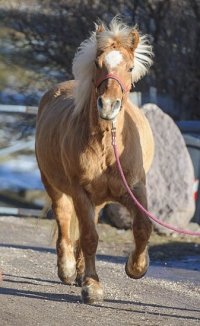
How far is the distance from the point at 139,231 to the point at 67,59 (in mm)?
9667

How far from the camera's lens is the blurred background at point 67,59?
603 inches


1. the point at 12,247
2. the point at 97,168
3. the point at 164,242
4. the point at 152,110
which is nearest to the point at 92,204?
the point at 97,168

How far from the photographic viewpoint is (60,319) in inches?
259

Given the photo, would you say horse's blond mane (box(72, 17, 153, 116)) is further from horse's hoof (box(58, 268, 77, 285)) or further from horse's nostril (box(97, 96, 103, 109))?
horse's hoof (box(58, 268, 77, 285))

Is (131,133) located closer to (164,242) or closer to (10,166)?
(164,242)

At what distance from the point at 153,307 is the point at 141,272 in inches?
15.8

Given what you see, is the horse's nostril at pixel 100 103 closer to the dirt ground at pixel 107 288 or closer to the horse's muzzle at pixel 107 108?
the horse's muzzle at pixel 107 108

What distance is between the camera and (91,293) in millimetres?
7168

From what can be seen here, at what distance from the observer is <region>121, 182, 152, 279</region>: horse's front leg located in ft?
24.3

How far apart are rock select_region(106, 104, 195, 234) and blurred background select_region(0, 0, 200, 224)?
27.4 inches

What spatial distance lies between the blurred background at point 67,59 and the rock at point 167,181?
2.28 feet

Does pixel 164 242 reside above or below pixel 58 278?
below

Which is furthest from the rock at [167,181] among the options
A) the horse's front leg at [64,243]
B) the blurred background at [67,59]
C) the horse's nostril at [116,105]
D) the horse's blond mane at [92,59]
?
the horse's nostril at [116,105]

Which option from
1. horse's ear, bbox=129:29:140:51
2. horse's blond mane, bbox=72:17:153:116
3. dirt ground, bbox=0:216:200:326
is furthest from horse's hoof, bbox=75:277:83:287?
horse's ear, bbox=129:29:140:51
